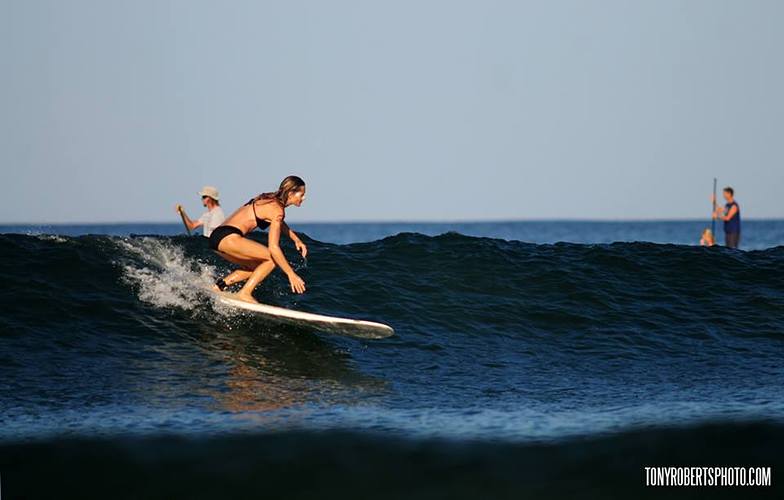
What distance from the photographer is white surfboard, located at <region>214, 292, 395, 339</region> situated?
10016 mm

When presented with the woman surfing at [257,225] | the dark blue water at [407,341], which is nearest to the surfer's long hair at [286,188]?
the woman surfing at [257,225]

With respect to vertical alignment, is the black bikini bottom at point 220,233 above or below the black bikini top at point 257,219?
below

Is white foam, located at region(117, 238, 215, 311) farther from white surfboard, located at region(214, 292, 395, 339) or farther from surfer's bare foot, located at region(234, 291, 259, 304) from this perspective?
white surfboard, located at region(214, 292, 395, 339)

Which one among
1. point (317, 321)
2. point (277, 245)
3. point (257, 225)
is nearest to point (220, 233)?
point (257, 225)

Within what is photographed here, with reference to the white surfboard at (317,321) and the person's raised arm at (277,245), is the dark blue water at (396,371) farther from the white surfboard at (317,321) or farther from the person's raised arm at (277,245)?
the person's raised arm at (277,245)

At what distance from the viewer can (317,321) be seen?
10.2 metres

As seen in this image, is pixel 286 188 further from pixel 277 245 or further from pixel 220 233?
pixel 220 233

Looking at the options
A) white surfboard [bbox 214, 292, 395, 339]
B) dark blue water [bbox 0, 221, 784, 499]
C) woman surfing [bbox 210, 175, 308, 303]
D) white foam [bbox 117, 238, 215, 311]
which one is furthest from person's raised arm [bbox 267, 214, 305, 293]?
white foam [bbox 117, 238, 215, 311]

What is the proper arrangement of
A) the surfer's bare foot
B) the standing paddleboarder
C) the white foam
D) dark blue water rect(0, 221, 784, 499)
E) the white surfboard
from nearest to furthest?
dark blue water rect(0, 221, 784, 499)
the white surfboard
the surfer's bare foot
the white foam
the standing paddleboarder

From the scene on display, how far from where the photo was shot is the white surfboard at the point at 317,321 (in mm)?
10016

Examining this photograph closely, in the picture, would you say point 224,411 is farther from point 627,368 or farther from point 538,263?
point 538,263

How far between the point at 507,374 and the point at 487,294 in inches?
140

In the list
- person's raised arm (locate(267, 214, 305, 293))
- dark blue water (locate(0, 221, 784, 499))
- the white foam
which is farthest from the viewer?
the white foam

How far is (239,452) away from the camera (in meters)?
6.27
